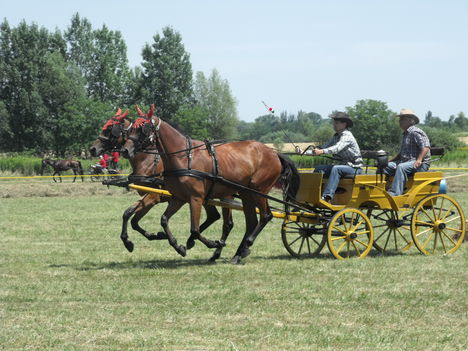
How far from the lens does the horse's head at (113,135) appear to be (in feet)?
35.4

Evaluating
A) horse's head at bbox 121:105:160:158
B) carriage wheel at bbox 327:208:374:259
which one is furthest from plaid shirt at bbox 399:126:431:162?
horse's head at bbox 121:105:160:158

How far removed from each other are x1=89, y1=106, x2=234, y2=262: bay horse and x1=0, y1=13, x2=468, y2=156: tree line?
48685mm

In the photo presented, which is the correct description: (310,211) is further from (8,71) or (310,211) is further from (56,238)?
(8,71)

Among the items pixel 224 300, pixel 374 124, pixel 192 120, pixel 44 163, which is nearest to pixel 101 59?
pixel 192 120

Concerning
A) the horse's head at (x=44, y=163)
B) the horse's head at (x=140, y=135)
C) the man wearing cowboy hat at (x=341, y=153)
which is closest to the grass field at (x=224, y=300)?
the man wearing cowboy hat at (x=341, y=153)

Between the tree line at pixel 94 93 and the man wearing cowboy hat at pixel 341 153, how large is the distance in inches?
1960

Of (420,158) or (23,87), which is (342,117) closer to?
(420,158)

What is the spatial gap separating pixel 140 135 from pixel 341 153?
9.77 ft

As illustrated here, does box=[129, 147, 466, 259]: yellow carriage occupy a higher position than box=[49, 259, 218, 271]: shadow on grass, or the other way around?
box=[129, 147, 466, 259]: yellow carriage

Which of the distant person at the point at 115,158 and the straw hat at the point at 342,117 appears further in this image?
the distant person at the point at 115,158

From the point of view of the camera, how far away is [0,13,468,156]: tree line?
67.9 meters


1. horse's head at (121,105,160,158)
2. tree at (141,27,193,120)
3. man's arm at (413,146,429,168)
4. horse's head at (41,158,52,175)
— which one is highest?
tree at (141,27,193,120)

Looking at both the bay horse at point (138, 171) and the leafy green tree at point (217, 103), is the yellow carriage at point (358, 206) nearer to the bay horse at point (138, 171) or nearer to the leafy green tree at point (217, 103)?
the bay horse at point (138, 171)

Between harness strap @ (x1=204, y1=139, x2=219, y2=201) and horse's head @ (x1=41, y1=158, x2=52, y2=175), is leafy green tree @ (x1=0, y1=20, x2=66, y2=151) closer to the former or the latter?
horse's head @ (x1=41, y1=158, x2=52, y2=175)
